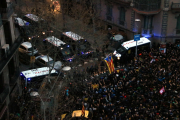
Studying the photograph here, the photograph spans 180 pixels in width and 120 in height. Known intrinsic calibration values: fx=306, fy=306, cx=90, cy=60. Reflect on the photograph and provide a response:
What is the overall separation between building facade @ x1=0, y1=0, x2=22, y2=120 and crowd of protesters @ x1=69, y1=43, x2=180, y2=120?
5965 millimetres

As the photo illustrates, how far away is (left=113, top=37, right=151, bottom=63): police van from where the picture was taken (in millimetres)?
35812

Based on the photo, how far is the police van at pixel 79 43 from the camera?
36844mm

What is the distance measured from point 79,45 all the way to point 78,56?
232 centimetres

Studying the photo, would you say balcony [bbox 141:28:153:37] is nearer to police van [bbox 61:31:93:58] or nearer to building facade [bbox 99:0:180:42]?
building facade [bbox 99:0:180:42]

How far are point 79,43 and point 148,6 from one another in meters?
10.1

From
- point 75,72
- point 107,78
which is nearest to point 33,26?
point 75,72

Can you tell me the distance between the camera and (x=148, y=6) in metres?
39.1

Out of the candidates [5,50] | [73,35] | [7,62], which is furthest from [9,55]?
[73,35]

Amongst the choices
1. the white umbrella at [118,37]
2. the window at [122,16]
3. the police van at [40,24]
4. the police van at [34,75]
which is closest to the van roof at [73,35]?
the police van at [40,24]

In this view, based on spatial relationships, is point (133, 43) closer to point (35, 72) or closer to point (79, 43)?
point (79, 43)

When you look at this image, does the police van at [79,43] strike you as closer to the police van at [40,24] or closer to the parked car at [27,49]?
the police van at [40,24]

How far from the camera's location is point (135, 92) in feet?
88.6

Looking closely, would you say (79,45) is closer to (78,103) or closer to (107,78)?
(107,78)

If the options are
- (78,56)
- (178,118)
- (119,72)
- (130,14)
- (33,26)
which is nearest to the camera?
(178,118)
